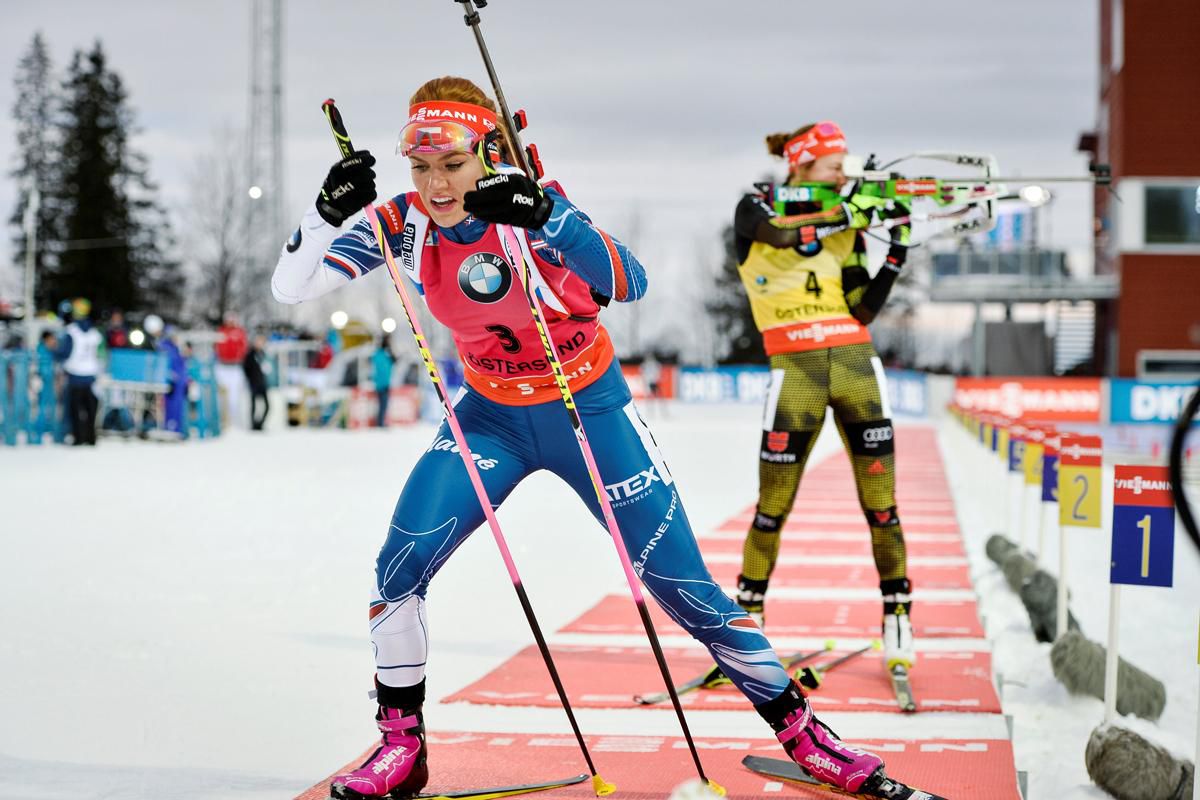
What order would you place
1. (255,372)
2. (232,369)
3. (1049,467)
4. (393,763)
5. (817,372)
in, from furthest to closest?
(232,369), (255,372), (1049,467), (817,372), (393,763)

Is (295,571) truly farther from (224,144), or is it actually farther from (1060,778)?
(224,144)

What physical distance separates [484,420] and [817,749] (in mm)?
1332

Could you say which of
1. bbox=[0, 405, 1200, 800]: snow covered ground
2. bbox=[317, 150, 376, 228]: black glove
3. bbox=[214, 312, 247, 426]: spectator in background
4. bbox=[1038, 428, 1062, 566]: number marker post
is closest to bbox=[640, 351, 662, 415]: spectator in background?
bbox=[214, 312, 247, 426]: spectator in background

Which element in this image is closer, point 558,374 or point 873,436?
point 558,374

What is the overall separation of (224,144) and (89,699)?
4546cm

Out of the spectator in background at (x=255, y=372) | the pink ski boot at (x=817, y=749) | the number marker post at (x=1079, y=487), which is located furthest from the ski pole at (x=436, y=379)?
the spectator in background at (x=255, y=372)

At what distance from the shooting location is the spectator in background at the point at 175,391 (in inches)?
817

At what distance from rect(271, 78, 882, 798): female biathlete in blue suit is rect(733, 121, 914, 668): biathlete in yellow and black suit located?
1835mm

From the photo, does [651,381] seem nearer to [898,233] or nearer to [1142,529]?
[898,233]

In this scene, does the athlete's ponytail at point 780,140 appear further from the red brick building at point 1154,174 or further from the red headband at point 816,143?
the red brick building at point 1154,174

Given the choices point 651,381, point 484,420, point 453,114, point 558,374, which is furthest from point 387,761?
point 651,381

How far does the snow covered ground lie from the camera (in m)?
4.36

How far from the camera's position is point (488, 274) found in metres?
3.59

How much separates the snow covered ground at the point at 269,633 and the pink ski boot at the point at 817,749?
906 millimetres
